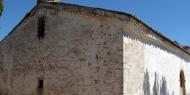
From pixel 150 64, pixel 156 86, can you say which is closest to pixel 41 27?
pixel 150 64

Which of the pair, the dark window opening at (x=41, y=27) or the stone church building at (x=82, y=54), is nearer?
the stone church building at (x=82, y=54)

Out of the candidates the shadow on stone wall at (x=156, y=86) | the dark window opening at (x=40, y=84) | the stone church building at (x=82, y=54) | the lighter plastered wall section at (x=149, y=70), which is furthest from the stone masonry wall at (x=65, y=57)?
the shadow on stone wall at (x=156, y=86)

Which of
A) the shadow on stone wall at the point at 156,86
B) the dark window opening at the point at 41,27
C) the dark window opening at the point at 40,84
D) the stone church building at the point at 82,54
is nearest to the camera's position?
the stone church building at the point at 82,54

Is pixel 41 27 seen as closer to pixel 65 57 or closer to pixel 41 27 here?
pixel 41 27

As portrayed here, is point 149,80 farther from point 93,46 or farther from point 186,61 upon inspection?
point 186,61

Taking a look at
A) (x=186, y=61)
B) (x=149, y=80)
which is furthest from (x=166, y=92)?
(x=186, y=61)

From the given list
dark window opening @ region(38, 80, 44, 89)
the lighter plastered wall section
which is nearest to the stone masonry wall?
dark window opening @ region(38, 80, 44, 89)

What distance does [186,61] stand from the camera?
60.5 feet

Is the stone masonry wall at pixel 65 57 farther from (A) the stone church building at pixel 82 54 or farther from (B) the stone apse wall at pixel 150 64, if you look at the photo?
(B) the stone apse wall at pixel 150 64

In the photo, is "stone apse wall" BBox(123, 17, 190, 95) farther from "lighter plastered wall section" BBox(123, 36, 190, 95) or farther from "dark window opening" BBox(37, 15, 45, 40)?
"dark window opening" BBox(37, 15, 45, 40)

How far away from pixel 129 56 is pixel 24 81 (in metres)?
4.80

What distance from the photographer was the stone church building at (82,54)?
447 inches

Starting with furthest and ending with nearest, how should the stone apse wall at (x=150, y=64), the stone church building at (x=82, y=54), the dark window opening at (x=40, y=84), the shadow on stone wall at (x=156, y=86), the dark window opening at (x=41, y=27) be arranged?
1. the dark window opening at (x=41, y=27)
2. the dark window opening at (x=40, y=84)
3. the shadow on stone wall at (x=156, y=86)
4. the stone apse wall at (x=150, y=64)
5. the stone church building at (x=82, y=54)

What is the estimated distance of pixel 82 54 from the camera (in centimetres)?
1202
